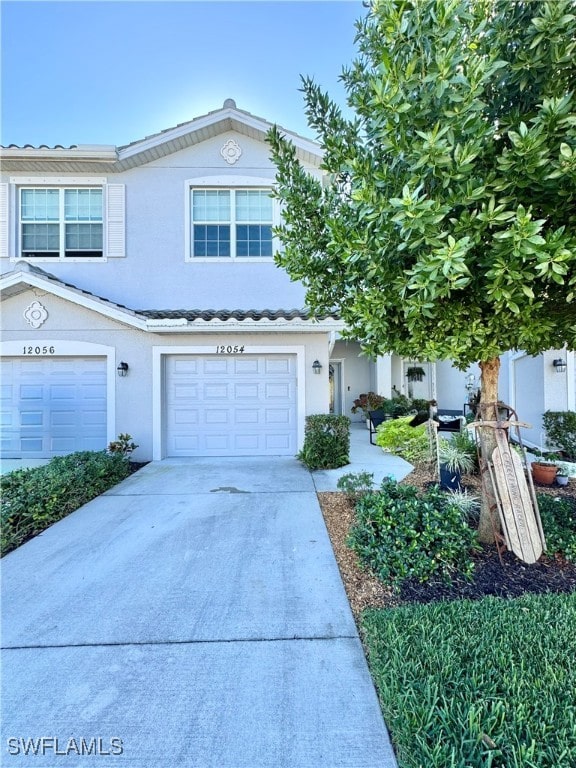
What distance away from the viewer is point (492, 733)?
1872 millimetres

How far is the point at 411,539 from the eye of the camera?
3740 millimetres

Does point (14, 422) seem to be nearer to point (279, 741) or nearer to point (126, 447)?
point (126, 447)

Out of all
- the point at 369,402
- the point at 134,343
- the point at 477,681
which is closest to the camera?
the point at 477,681

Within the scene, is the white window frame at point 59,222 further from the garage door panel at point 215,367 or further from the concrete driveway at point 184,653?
the concrete driveway at point 184,653

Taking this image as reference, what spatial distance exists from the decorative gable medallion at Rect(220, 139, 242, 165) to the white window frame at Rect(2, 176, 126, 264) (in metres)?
2.71

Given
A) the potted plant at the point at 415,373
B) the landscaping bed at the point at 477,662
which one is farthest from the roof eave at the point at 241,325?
the potted plant at the point at 415,373

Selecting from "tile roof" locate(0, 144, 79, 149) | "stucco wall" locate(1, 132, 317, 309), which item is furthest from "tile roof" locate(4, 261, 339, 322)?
"tile roof" locate(0, 144, 79, 149)

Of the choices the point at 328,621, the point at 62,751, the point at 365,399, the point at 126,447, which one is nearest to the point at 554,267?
the point at 328,621

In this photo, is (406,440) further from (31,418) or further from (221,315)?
(31,418)

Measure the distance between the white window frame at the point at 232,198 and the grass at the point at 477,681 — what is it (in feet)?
27.5

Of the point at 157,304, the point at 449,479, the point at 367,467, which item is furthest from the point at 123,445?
the point at 449,479

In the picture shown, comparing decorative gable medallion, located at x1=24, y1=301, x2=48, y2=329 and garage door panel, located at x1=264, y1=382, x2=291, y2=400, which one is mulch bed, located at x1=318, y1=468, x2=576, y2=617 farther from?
decorative gable medallion, located at x1=24, y1=301, x2=48, y2=329

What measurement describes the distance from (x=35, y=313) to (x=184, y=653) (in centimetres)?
845

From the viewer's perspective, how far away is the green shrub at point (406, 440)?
8.59m
